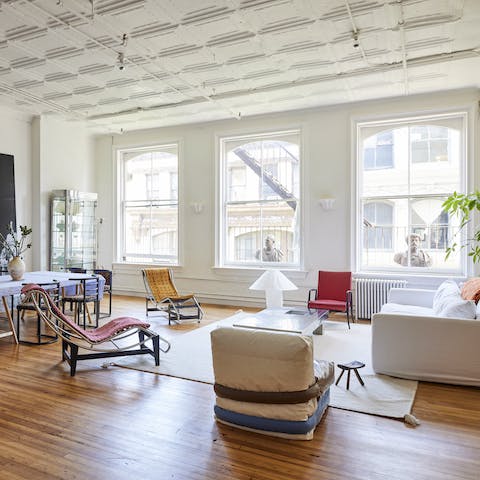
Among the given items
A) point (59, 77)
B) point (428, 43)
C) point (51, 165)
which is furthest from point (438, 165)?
point (51, 165)

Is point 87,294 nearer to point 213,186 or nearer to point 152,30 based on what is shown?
point 213,186

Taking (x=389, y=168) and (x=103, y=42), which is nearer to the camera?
(x=103, y=42)

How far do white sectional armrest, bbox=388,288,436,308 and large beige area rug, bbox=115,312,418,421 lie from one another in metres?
0.63

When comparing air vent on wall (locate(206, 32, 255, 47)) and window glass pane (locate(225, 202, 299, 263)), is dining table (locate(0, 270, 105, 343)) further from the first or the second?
air vent on wall (locate(206, 32, 255, 47))

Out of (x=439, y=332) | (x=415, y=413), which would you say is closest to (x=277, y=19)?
(x=439, y=332)

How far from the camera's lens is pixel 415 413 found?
3188 mm

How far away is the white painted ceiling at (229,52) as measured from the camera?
13.9ft

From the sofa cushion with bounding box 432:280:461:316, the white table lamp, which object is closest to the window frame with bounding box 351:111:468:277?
the sofa cushion with bounding box 432:280:461:316

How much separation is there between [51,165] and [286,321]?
5903 millimetres

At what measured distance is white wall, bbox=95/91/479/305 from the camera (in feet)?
23.2

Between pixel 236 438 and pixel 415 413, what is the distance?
1461mm

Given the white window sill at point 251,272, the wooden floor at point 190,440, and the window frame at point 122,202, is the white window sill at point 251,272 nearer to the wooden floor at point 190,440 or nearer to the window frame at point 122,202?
the window frame at point 122,202

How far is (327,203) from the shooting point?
23.4 ft

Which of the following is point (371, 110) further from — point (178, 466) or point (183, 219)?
point (178, 466)
